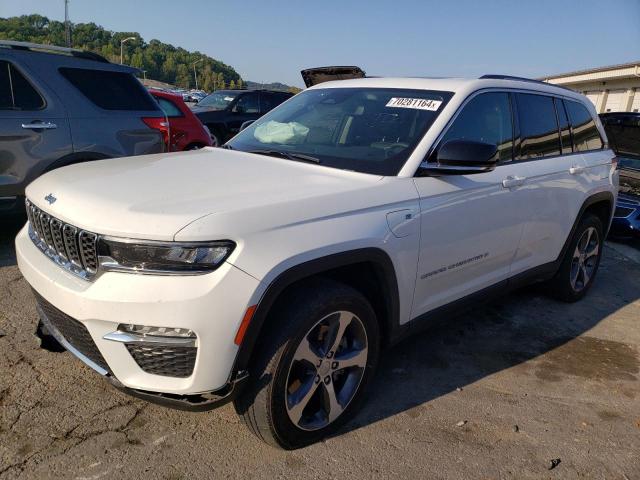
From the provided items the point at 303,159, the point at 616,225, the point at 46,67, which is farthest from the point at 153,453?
the point at 616,225

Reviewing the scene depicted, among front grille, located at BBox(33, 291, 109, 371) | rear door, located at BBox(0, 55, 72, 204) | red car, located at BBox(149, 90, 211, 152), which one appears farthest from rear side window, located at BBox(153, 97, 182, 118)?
front grille, located at BBox(33, 291, 109, 371)

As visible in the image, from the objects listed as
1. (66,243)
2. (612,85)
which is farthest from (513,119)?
(612,85)

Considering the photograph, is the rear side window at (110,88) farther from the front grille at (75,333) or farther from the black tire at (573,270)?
the black tire at (573,270)

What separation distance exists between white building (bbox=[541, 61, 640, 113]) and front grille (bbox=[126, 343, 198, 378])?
23.0m

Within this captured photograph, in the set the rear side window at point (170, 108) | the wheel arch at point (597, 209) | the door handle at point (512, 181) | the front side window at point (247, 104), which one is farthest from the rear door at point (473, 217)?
the front side window at point (247, 104)

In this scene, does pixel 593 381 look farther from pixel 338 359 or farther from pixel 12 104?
pixel 12 104

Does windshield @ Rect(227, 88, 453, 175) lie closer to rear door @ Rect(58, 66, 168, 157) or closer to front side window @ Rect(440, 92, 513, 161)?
front side window @ Rect(440, 92, 513, 161)

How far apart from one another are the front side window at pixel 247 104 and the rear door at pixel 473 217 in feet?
31.7

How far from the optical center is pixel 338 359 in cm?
258

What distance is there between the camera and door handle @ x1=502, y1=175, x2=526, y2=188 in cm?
335

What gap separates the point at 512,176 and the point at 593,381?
1443 millimetres

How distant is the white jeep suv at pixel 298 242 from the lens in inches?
80.7

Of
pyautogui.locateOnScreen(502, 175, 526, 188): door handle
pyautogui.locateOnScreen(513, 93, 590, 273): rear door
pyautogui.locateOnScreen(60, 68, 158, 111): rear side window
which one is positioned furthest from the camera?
pyautogui.locateOnScreen(60, 68, 158, 111): rear side window

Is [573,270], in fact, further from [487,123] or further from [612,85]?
[612,85]
